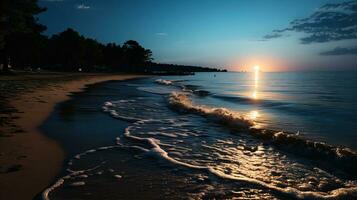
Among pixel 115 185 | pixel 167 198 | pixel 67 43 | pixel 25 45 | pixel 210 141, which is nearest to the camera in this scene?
pixel 167 198

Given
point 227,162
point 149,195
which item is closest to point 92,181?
point 149,195

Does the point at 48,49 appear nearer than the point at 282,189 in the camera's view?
No

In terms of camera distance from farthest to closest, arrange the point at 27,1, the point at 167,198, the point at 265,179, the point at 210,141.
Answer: the point at 27,1 → the point at 210,141 → the point at 265,179 → the point at 167,198

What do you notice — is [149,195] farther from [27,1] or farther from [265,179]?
[27,1]

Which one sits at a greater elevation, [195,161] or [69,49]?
[69,49]

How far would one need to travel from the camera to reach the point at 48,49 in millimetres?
105875

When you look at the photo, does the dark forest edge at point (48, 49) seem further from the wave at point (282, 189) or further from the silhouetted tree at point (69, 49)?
the wave at point (282, 189)

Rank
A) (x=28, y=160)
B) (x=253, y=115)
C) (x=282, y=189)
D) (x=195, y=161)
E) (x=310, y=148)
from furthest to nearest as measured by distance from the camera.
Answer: (x=253, y=115) < (x=310, y=148) < (x=195, y=161) < (x=28, y=160) < (x=282, y=189)

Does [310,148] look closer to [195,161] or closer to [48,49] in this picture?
[195,161]

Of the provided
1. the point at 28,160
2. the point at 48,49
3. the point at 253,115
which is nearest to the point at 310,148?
the point at 28,160

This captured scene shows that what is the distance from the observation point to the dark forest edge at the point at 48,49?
30.2 m

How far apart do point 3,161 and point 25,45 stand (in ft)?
149

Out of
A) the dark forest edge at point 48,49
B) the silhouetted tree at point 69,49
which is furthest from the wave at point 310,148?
the silhouetted tree at point 69,49

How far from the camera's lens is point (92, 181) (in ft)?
20.1
